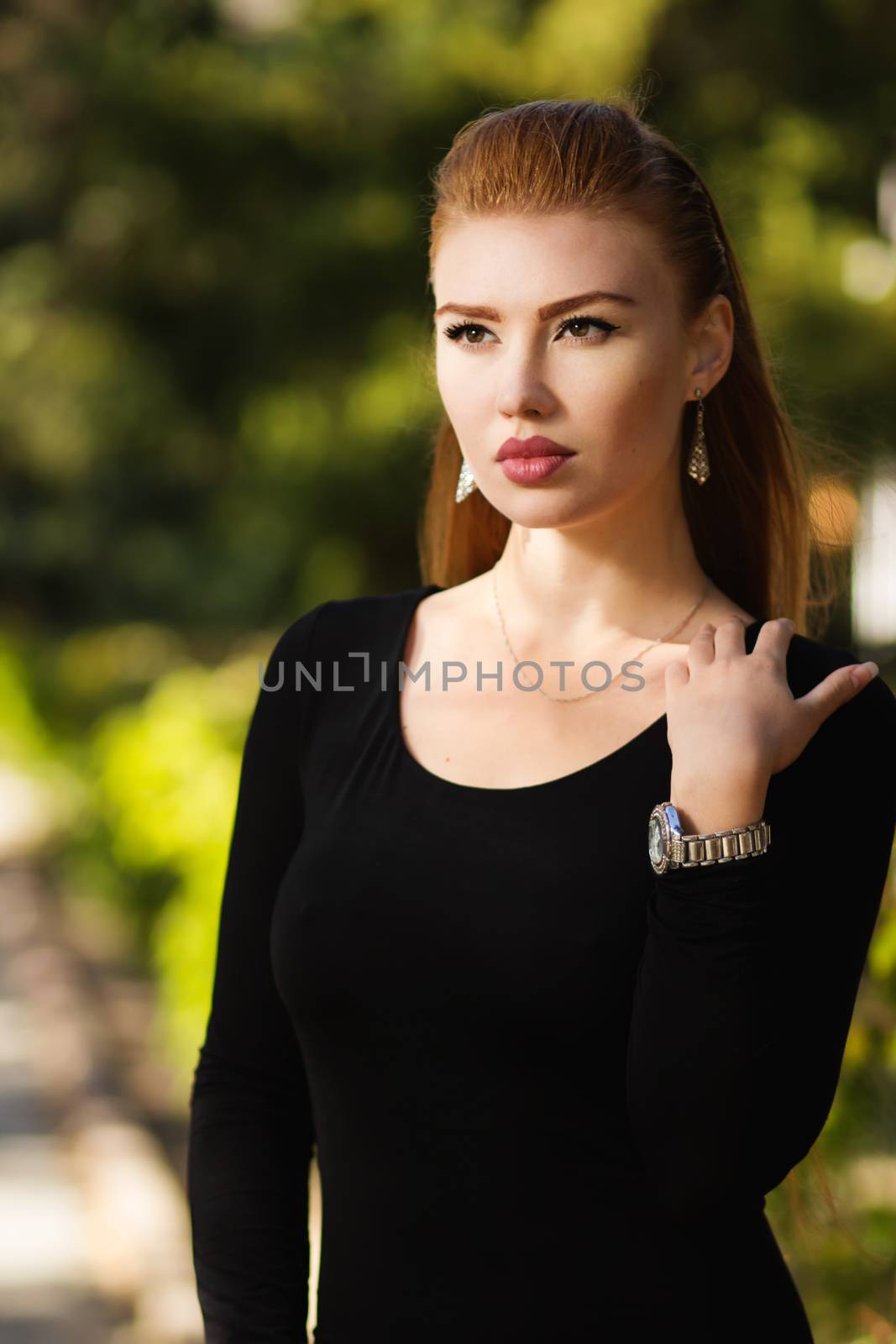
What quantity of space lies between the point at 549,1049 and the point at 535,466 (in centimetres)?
55

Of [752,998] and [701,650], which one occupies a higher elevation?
[701,650]

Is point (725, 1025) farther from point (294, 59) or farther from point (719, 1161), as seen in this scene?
point (294, 59)

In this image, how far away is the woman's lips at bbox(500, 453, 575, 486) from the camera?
154cm

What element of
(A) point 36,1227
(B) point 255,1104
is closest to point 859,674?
(B) point 255,1104

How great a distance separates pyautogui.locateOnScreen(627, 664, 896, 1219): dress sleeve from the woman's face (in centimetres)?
35

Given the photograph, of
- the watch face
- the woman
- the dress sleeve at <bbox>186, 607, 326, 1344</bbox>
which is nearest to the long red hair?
the woman

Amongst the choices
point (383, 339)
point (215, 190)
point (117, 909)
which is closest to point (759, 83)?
point (383, 339)

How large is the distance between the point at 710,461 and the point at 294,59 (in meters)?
7.30

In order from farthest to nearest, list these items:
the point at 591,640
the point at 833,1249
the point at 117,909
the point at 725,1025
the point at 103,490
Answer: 1. the point at 103,490
2. the point at 117,909
3. the point at 833,1249
4. the point at 591,640
5. the point at 725,1025

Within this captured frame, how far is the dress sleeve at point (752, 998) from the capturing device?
53.9 inches

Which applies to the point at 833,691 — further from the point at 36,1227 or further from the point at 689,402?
the point at 36,1227

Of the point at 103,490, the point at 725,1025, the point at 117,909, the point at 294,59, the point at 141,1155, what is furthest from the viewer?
the point at 103,490

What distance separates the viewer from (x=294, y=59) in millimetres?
8367

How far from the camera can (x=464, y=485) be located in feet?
6.06
